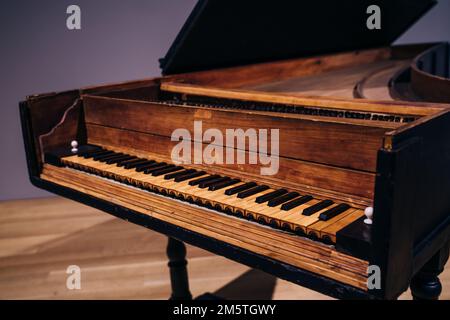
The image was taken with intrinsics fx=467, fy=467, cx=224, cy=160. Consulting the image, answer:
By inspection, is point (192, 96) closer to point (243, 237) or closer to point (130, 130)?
point (130, 130)

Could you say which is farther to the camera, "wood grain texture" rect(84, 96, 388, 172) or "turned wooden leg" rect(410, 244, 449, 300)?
"turned wooden leg" rect(410, 244, 449, 300)

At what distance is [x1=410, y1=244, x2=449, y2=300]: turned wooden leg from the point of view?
150 centimetres

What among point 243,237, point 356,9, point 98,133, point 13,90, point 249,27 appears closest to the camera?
point 243,237

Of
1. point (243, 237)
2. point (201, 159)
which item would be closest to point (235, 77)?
point (201, 159)

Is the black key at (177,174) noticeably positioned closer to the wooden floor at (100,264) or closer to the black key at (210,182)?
the black key at (210,182)

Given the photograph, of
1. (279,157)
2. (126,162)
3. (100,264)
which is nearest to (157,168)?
(126,162)

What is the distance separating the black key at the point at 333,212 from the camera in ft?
4.14

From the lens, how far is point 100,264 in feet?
11.2

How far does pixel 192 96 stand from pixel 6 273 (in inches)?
82.1

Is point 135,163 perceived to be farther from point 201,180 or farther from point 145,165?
point 201,180

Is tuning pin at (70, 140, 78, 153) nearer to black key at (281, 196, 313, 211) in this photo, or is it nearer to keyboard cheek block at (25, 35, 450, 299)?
keyboard cheek block at (25, 35, 450, 299)

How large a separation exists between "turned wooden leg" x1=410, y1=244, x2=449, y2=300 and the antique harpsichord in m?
0.02

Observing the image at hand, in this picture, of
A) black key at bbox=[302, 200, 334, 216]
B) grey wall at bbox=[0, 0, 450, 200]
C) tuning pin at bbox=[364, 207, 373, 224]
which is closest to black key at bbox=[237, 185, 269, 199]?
black key at bbox=[302, 200, 334, 216]
